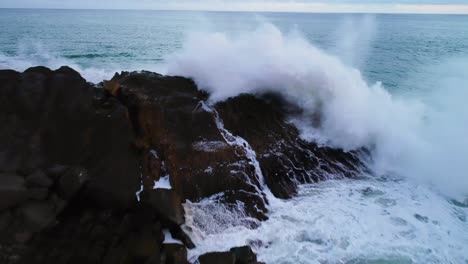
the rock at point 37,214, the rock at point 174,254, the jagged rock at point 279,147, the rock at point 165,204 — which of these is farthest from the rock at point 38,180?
the jagged rock at point 279,147

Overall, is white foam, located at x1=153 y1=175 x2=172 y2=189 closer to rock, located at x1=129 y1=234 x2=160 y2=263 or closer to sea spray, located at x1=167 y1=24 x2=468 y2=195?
rock, located at x1=129 y1=234 x2=160 y2=263

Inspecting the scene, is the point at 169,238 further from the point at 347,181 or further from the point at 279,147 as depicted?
the point at 347,181

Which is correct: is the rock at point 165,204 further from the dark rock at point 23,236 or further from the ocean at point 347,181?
the dark rock at point 23,236

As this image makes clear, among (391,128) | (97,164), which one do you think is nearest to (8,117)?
(97,164)

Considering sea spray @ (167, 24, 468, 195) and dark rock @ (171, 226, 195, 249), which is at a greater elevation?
sea spray @ (167, 24, 468, 195)

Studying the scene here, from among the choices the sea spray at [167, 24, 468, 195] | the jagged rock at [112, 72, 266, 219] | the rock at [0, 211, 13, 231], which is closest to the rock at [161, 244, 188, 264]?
the jagged rock at [112, 72, 266, 219]

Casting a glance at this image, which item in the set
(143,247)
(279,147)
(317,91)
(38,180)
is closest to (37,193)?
(38,180)

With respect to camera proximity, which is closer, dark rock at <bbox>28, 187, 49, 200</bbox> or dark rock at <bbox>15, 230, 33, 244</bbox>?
dark rock at <bbox>15, 230, 33, 244</bbox>
